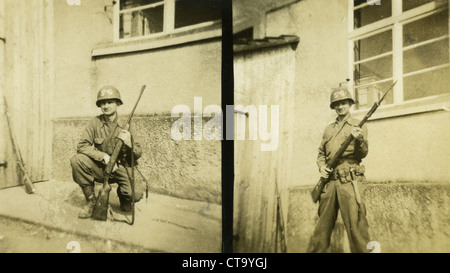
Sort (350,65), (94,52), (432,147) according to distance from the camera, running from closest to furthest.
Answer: (432,147)
(350,65)
(94,52)

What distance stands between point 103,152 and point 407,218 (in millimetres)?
2244

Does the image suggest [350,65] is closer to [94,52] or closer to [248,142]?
[248,142]

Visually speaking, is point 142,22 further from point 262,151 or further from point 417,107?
point 417,107

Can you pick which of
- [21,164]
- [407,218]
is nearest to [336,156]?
[407,218]

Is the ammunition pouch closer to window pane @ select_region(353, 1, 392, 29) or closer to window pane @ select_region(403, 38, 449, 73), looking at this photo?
window pane @ select_region(403, 38, 449, 73)

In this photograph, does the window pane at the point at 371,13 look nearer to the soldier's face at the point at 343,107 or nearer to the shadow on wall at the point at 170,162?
the soldier's face at the point at 343,107

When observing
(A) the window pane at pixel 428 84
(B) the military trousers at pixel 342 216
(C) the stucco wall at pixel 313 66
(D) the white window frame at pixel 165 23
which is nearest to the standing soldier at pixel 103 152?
(D) the white window frame at pixel 165 23

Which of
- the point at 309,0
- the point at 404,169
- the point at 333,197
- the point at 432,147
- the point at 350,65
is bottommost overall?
the point at 333,197

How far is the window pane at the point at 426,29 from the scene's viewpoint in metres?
2.48

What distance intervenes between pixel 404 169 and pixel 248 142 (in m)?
1.11

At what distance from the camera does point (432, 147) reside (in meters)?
2.47

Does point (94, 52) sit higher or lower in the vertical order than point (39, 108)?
higher

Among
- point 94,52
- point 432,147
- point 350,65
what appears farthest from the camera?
point 94,52
